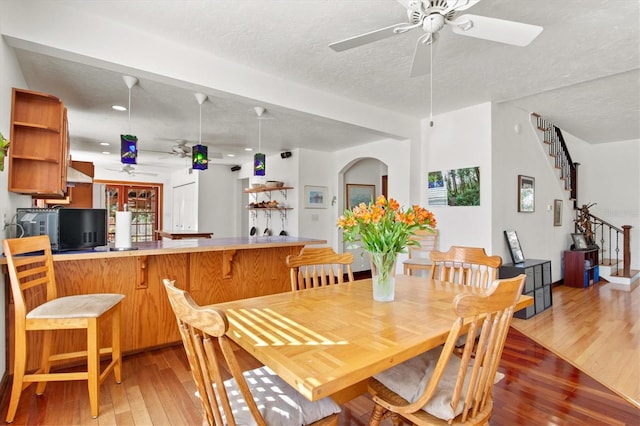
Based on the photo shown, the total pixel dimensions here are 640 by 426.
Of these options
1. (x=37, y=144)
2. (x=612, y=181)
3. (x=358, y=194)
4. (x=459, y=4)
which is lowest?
(x=358, y=194)

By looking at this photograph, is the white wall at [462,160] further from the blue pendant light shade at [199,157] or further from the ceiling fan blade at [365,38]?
the blue pendant light shade at [199,157]

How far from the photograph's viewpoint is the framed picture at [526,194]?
4492 millimetres

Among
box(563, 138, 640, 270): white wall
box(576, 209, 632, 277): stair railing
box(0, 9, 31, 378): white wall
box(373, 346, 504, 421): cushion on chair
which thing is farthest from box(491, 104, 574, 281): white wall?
box(0, 9, 31, 378): white wall

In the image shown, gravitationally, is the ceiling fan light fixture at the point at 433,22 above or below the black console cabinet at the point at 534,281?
above

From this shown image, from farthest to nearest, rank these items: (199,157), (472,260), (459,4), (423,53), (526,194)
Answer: (526,194), (199,157), (472,260), (423,53), (459,4)

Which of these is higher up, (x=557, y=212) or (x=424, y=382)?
(x=557, y=212)

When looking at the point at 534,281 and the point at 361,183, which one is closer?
the point at 534,281

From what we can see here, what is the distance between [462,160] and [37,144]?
4.39 m

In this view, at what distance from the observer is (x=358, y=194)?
6.74 metres

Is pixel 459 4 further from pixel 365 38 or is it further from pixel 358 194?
pixel 358 194

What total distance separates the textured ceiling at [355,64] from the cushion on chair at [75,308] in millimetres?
1927

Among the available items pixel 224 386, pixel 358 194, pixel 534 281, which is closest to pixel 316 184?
pixel 358 194

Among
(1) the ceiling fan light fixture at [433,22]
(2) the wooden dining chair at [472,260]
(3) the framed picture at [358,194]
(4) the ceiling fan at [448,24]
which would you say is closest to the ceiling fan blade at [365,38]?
(4) the ceiling fan at [448,24]

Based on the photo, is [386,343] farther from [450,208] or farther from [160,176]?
[160,176]
